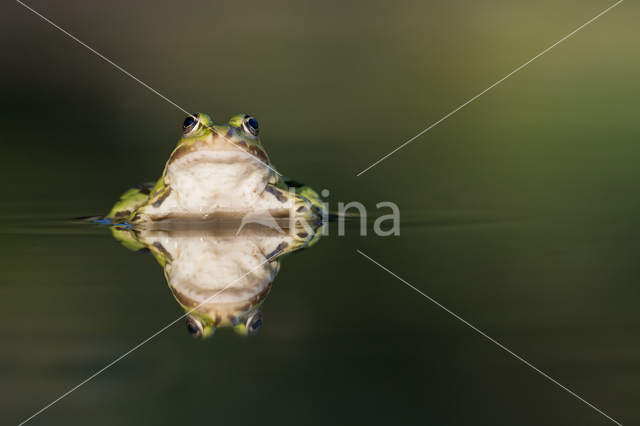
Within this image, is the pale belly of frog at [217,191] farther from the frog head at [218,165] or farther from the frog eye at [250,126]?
the frog eye at [250,126]

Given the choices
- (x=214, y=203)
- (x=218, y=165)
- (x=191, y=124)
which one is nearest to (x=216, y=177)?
(x=218, y=165)

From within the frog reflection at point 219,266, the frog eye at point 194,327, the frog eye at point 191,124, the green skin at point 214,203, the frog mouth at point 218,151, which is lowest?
the frog eye at point 194,327

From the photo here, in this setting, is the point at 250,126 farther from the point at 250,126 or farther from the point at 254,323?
the point at 254,323

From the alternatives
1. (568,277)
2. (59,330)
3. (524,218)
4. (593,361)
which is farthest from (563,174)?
(59,330)

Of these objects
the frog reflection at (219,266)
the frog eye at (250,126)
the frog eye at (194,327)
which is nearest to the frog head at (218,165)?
the frog eye at (250,126)

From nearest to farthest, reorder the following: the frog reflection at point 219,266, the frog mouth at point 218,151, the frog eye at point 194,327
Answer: the frog eye at point 194,327 < the frog reflection at point 219,266 < the frog mouth at point 218,151

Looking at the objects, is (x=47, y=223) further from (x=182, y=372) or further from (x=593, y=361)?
(x=593, y=361)

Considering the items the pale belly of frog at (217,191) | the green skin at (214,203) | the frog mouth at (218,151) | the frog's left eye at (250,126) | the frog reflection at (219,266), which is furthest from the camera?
the frog's left eye at (250,126)

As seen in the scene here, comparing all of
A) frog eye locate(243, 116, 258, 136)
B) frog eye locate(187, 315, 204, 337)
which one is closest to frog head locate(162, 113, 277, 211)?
frog eye locate(243, 116, 258, 136)

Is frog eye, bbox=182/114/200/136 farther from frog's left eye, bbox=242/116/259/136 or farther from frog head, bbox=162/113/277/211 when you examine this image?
frog's left eye, bbox=242/116/259/136

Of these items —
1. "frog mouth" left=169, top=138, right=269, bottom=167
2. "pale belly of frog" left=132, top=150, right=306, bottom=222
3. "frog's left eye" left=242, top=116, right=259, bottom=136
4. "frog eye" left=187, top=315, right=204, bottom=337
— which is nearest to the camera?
"frog eye" left=187, top=315, right=204, bottom=337
